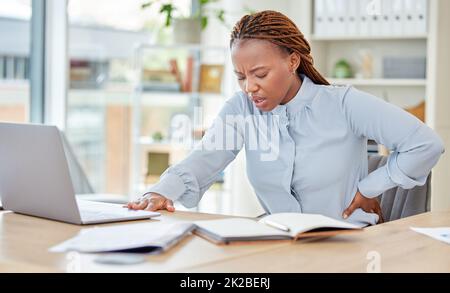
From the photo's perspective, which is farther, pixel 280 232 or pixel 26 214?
pixel 26 214

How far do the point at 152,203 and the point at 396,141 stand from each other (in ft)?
2.34

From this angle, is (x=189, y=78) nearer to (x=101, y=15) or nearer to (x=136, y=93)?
(x=136, y=93)

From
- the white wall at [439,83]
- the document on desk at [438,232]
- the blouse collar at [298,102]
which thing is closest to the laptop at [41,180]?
the blouse collar at [298,102]

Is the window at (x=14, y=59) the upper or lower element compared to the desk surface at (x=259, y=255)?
upper

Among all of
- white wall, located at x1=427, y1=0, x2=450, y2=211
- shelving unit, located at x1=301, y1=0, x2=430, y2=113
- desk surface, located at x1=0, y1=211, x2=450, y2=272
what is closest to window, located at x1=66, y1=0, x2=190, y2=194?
shelving unit, located at x1=301, y1=0, x2=430, y2=113

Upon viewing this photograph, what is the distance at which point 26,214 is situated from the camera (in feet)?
6.77

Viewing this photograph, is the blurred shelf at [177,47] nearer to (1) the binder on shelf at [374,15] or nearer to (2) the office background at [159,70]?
(2) the office background at [159,70]

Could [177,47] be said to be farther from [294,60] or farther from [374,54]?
[294,60]

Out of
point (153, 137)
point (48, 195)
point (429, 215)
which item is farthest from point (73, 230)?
point (153, 137)

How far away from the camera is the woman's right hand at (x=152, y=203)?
2119mm

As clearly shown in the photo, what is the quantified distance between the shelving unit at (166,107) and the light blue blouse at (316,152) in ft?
8.08

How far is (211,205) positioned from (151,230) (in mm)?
3450

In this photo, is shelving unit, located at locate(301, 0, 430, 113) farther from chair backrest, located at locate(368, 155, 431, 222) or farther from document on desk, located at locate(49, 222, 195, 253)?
document on desk, located at locate(49, 222, 195, 253)

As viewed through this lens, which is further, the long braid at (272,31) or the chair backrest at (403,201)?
the chair backrest at (403,201)
